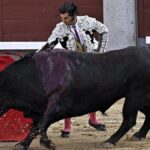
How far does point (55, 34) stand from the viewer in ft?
23.7

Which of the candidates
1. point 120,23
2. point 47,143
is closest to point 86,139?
point 47,143

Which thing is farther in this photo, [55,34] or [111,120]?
[111,120]

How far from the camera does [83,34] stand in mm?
7266

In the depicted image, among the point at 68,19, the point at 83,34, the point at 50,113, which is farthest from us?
the point at 83,34

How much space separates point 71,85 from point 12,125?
922mm

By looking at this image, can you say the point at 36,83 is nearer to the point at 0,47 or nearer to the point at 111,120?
the point at 111,120

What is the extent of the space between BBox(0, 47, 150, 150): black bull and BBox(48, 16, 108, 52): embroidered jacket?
583 millimetres

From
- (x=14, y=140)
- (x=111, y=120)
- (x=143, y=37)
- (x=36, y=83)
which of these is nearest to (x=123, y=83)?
(x=36, y=83)

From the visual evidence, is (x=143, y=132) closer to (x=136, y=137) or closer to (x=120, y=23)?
(x=136, y=137)

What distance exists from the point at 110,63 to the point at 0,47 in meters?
6.96

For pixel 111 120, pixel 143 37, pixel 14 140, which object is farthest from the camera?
pixel 143 37

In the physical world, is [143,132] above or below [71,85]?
below

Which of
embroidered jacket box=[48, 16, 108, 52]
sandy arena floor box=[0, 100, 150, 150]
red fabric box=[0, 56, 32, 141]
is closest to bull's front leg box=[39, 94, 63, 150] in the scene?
sandy arena floor box=[0, 100, 150, 150]

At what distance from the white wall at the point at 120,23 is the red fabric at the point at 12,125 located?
604cm
